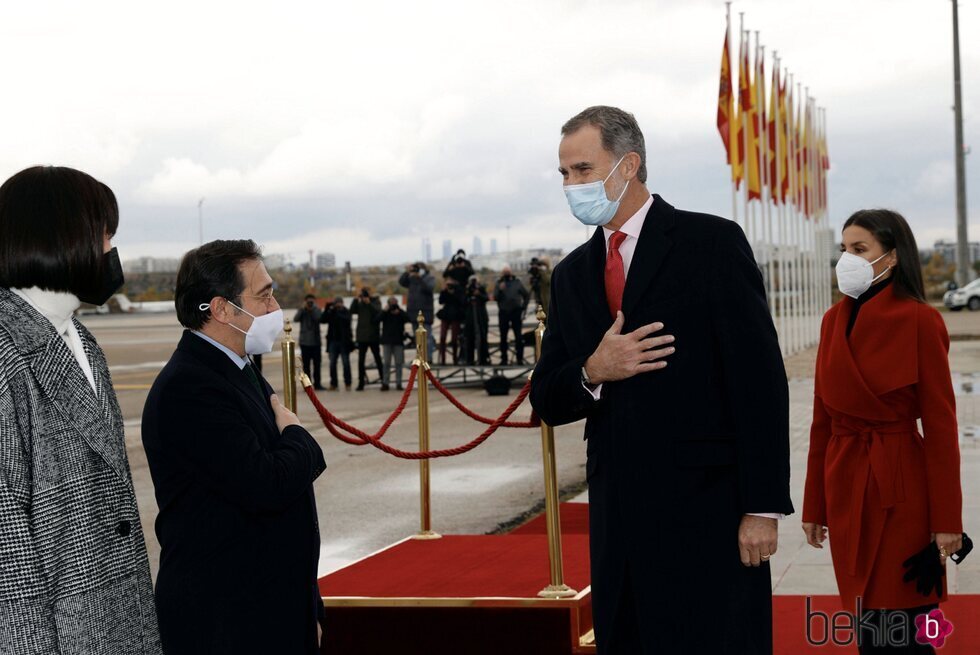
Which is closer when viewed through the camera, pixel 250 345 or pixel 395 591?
pixel 250 345

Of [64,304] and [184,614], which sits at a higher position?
[64,304]

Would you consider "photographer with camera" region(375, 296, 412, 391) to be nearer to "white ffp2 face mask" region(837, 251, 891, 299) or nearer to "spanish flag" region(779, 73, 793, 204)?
"spanish flag" region(779, 73, 793, 204)

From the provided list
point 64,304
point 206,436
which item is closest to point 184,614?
point 206,436

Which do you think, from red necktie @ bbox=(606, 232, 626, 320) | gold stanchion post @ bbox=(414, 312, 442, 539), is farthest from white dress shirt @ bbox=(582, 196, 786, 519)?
gold stanchion post @ bbox=(414, 312, 442, 539)

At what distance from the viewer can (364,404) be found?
61.4ft

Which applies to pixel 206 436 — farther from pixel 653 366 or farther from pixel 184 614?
pixel 653 366

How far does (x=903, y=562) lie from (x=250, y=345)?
7.49 feet

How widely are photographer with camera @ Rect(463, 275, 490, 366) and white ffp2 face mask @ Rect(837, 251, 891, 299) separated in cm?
1647

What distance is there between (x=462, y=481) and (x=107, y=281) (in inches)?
348

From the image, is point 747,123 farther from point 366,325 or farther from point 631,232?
point 631,232

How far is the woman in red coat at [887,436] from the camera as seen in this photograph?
399 centimetres

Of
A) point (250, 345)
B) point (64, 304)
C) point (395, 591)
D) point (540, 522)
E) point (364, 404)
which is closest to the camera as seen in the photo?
point (64, 304)

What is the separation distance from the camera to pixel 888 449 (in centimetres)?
407

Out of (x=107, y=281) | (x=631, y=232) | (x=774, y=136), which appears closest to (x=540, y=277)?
(x=774, y=136)
